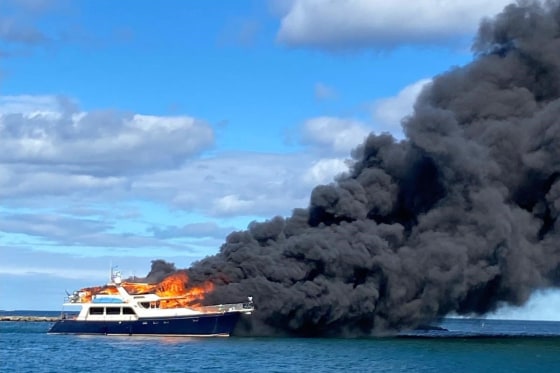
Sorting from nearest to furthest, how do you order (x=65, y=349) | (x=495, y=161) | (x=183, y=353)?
(x=183, y=353), (x=65, y=349), (x=495, y=161)

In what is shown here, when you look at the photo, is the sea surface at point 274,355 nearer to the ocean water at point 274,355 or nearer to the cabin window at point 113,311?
the ocean water at point 274,355

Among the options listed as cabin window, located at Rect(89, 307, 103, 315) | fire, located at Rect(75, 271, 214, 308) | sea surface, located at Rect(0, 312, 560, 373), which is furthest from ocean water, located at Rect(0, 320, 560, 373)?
fire, located at Rect(75, 271, 214, 308)

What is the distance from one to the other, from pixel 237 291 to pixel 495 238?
1050 inches

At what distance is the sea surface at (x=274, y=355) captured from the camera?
7288 cm

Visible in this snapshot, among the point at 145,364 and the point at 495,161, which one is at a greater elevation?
the point at 495,161

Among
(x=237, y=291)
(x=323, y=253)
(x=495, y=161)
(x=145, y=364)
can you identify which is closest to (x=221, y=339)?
(x=237, y=291)

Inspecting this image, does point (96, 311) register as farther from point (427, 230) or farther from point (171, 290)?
point (427, 230)

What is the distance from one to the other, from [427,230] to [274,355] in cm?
2857

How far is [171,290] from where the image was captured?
3976 inches

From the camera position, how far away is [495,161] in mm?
105250

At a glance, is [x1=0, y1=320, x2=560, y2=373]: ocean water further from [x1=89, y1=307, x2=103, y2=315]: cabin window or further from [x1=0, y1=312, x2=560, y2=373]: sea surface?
[x1=89, y1=307, x2=103, y2=315]: cabin window

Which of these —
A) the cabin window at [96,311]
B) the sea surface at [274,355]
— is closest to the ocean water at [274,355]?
the sea surface at [274,355]

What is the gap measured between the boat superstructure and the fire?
0.12m

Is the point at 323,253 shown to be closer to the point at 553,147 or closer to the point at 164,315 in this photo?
the point at 164,315
